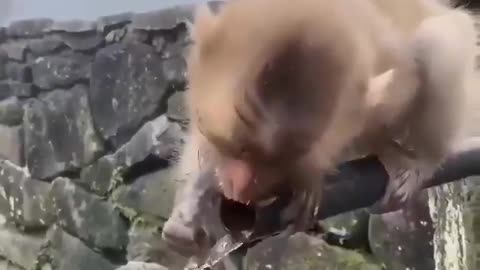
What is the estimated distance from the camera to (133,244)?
135 centimetres

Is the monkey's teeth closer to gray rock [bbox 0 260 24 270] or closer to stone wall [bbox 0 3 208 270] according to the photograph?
stone wall [bbox 0 3 208 270]

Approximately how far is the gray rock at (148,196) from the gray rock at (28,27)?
14.1 inches

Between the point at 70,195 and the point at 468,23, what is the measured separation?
1.18 meters

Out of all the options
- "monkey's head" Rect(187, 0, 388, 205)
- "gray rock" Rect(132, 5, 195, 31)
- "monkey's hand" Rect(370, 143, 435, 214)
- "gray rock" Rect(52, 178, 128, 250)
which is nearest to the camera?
"monkey's head" Rect(187, 0, 388, 205)

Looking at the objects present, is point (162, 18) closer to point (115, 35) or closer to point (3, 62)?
point (115, 35)

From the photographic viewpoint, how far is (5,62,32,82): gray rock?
5.04ft

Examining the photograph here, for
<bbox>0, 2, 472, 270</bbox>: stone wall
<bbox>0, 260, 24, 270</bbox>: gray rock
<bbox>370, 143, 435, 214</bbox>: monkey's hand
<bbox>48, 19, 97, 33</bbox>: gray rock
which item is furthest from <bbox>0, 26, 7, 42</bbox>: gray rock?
<bbox>370, 143, 435, 214</bbox>: monkey's hand

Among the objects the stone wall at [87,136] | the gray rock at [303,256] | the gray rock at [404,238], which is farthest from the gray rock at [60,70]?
the gray rock at [404,238]

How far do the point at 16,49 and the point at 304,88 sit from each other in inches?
53.6

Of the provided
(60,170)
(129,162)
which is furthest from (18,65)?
(129,162)

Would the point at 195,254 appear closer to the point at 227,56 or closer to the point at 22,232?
the point at 227,56

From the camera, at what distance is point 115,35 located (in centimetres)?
137

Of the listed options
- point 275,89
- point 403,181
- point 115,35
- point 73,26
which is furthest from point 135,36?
point 275,89

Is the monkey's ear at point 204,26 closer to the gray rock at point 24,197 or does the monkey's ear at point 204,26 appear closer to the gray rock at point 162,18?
the gray rock at point 162,18
